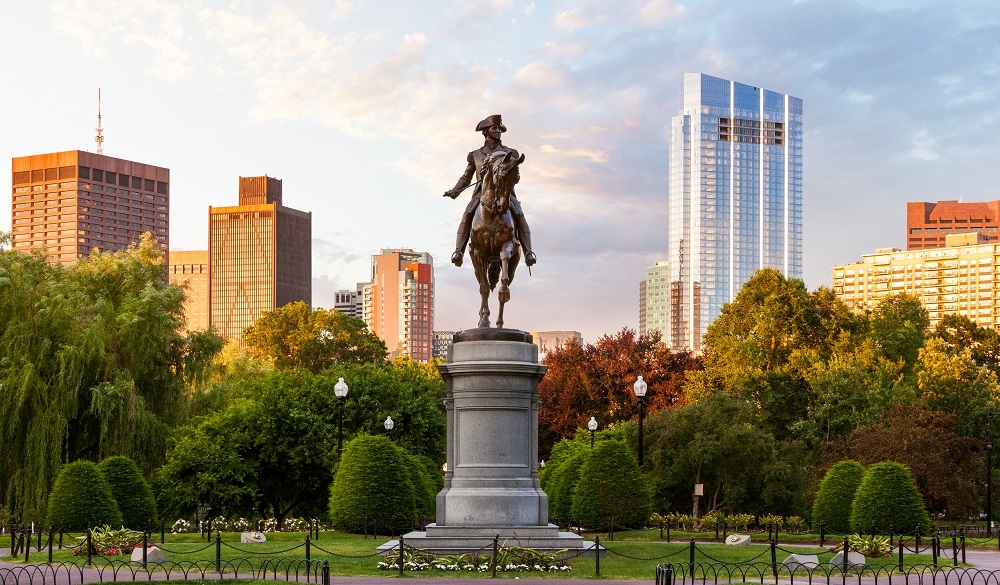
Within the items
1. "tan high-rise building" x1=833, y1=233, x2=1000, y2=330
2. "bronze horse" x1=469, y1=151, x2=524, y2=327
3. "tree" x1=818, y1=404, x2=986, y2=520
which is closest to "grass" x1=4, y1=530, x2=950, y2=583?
"bronze horse" x1=469, y1=151, x2=524, y2=327

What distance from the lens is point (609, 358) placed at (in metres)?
67.6

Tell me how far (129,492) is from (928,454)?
31.0m

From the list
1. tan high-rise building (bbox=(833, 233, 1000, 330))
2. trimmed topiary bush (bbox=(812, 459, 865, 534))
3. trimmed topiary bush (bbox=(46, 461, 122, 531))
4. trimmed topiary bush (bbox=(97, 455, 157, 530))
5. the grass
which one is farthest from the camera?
tan high-rise building (bbox=(833, 233, 1000, 330))

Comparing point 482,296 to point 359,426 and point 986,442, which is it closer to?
point 359,426

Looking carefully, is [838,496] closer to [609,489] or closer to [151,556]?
[609,489]

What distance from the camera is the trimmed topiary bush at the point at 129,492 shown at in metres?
34.4

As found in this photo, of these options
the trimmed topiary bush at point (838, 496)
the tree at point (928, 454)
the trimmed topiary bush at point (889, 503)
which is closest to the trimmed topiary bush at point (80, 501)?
the trimmed topiary bush at point (889, 503)

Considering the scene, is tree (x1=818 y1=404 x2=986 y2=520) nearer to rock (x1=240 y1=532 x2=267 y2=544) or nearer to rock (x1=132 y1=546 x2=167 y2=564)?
rock (x1=240 y1=532 x2=267 y2=544)

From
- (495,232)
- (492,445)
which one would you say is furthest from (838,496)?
(495,232)

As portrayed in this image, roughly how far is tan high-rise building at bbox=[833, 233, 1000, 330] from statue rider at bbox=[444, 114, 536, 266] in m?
151

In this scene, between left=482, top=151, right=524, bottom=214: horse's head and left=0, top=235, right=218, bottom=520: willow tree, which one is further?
left=0, top=235, right=218, bottom=520: willow tree

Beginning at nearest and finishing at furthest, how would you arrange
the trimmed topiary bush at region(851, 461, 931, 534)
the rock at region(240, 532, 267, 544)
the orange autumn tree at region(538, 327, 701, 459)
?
1. the rock at region(240, 532, 267, 544)
2. the trimmed topiary bush at region(851, 461, 931, 534)
3. the orange autumn tree at region(538, 327, 701, 459)

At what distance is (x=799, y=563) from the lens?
23.5m

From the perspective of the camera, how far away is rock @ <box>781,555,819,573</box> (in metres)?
23.7
